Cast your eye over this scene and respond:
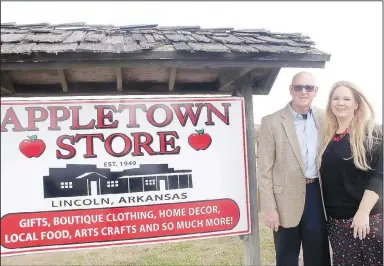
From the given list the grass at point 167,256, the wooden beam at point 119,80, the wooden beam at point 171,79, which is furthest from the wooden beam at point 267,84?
the grass at point 167,256

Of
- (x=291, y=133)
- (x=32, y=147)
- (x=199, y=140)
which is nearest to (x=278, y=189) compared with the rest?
(x=291, y=133)

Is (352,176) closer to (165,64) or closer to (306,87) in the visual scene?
(306,87)

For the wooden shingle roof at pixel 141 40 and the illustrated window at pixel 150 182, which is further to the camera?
the illustrated window at pixel 150 182

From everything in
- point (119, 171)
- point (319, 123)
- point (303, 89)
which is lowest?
point (119, 171)

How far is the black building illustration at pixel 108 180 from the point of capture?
2.92m

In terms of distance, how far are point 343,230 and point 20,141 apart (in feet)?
9.25

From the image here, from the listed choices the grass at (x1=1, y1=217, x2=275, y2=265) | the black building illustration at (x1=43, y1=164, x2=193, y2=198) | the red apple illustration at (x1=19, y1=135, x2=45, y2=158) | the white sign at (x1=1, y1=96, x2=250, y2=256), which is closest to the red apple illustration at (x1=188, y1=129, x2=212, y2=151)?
the white sign at (x1=1, y1=96, x2=250, y2=256)

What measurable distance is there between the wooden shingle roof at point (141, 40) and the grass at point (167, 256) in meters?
4.04

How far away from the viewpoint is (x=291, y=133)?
3.00 m

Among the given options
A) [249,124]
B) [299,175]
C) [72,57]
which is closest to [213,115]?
[249,124]

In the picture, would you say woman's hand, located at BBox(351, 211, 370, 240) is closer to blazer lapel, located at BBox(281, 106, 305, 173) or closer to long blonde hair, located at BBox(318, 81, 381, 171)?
long blonde hair, located at BBox(318, 81, 381, 171)

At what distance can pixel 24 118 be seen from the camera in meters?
2.92

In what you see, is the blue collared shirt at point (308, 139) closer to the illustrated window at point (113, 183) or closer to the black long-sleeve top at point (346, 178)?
the black long-sleeve top at point (346, 178)

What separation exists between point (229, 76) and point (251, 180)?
1.05 meters
